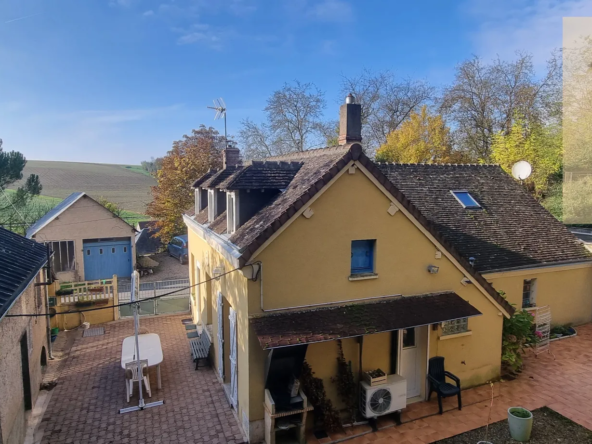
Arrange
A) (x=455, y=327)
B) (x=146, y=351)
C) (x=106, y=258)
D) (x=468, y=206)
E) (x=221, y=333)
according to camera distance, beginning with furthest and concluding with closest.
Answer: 1. (x=106, y=258)
2. (x=468, y=206)
3. (x=146, y=351)
4. (x=221, y=333)
5. (x=455, y=327)

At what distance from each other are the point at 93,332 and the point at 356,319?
1162cm

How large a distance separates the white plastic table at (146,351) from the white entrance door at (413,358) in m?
6.59

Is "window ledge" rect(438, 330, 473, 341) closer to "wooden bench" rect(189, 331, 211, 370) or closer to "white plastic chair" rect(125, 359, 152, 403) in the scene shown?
"wooden bench" rect(189, 331, 211, 370)

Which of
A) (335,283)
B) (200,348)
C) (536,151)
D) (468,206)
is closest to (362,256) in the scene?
(335,283)

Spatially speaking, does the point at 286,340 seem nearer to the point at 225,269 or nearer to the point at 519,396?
the point at 225,269

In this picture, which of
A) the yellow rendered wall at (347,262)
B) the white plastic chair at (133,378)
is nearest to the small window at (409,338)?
the yellow rendered wall at (347,262)

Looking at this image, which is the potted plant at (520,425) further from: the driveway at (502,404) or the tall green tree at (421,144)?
the tall green tree at (421,144)

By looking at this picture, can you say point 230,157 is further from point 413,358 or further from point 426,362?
point 426,362

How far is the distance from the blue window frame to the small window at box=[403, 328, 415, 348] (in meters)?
2.05

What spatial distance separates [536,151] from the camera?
30.1m

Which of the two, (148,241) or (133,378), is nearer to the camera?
(133,378)

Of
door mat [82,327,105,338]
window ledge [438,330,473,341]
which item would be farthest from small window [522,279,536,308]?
door mat [82,327,105,338]

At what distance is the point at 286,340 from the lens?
748cm

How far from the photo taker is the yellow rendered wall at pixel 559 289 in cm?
1385
